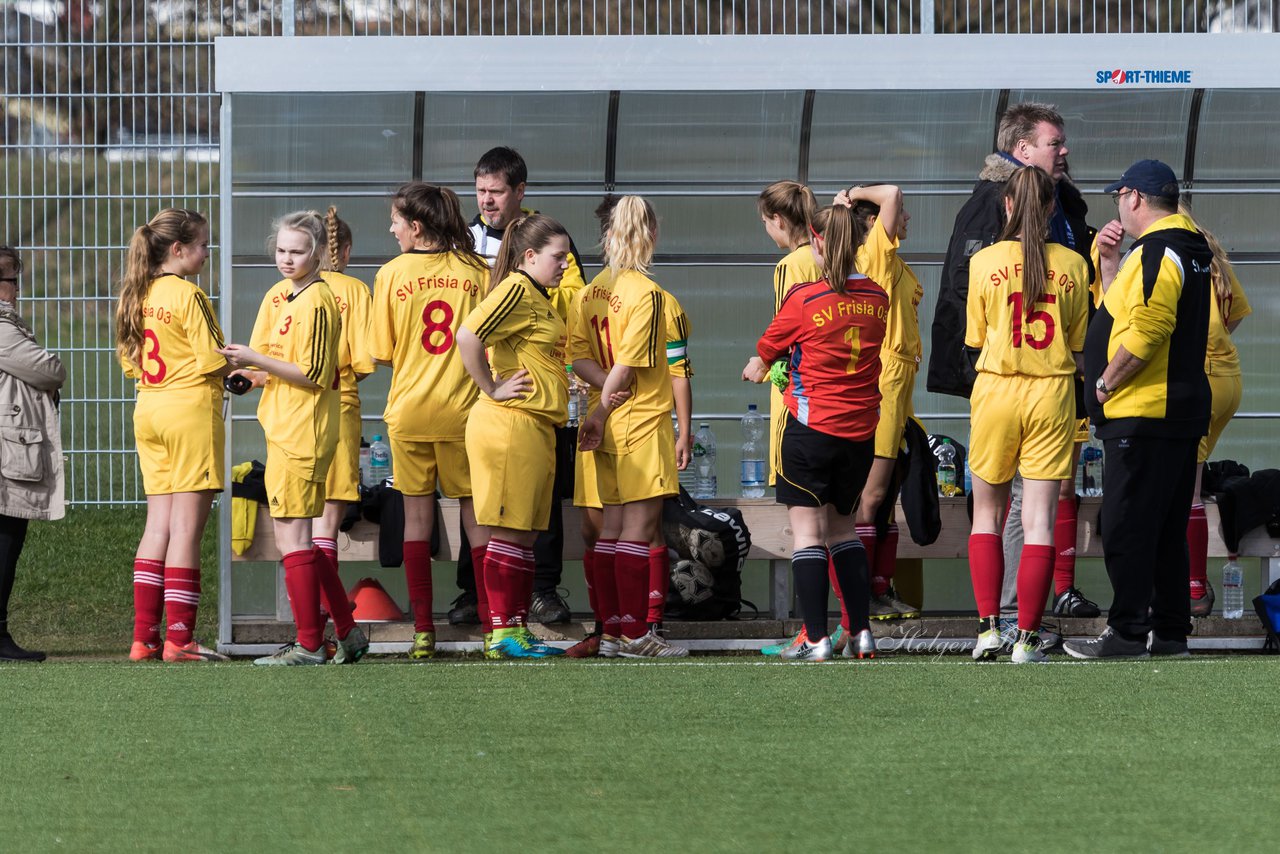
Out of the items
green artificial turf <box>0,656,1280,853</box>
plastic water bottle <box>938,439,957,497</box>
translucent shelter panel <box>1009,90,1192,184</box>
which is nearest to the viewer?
green artificial turf <box>0,656,1280,853</box>

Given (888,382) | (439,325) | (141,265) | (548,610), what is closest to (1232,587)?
(888,382)

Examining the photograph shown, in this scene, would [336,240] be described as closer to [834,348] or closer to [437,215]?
[437,215]

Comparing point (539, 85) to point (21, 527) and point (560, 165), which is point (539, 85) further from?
point (21, 527)

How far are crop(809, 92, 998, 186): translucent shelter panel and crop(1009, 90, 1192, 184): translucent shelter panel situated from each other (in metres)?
0.27

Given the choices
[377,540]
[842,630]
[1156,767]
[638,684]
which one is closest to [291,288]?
[377,540]

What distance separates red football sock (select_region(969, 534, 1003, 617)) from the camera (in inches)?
233

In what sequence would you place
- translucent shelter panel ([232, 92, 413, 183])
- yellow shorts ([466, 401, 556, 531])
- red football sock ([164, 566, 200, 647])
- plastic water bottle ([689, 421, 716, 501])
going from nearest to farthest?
1. yellow shorts ([466, 401, 556, 531])
2. red football sock ([164, 566, 200, 647])
3. plastic water bottle ([689, 421, 716, 501])
4. translucent shelter panel ([232, 92, 413, 183])

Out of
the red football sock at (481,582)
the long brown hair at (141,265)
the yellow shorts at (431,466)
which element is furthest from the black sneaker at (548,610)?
the long brown hair at (141,265)

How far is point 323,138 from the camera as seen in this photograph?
799 centimetres

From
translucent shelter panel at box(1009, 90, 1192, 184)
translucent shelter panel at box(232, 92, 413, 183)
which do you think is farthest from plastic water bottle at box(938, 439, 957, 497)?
translucent shelter panel at box(232, 92, 413, 183)

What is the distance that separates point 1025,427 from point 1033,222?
714 mm

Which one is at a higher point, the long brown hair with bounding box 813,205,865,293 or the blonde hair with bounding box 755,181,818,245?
the blonde hair with bounding box 755,181,818,245

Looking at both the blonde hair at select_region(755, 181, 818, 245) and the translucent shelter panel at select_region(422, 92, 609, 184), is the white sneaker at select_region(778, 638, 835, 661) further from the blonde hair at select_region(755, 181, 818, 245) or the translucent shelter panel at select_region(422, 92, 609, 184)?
the translucent shelter panel at select_region(422, 92, 609, 184)

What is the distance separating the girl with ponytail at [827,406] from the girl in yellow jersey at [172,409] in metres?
2.07
